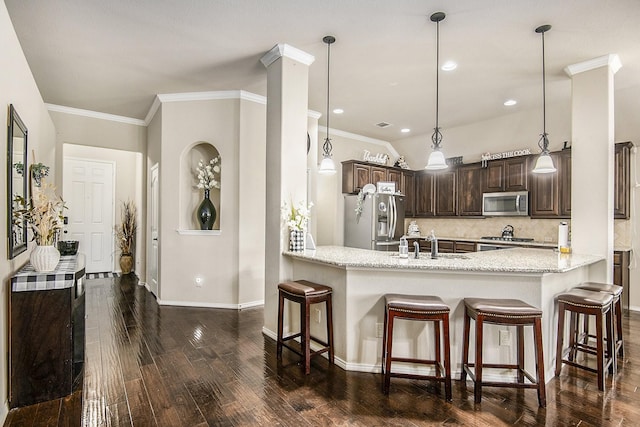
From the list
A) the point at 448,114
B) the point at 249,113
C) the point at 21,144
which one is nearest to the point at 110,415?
the point at 21,144

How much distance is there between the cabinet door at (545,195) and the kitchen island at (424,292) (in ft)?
8.09

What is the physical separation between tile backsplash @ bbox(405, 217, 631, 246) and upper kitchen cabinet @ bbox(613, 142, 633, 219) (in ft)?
0.85

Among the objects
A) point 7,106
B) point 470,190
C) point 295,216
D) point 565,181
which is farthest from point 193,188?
point 565,181

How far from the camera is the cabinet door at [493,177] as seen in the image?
18.1 feet

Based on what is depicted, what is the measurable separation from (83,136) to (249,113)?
2747 millimetres

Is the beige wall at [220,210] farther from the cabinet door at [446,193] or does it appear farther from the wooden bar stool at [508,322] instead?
the cabinet door at [446,193]

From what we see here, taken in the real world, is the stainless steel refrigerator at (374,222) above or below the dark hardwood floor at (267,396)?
above

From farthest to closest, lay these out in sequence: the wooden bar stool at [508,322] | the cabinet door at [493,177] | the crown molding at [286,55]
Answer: the cabinet door at [493,177]
the crown molding at [286,55]
the wooden bar stool at [508,322]

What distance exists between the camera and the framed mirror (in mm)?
2273

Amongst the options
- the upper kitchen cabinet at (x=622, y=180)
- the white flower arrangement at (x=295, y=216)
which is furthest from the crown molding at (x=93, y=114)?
the upper kitchen cabinet at (x=622, y=180)

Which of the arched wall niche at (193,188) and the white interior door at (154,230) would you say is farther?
the white interior door at (154,230)

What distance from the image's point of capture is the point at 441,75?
386cm

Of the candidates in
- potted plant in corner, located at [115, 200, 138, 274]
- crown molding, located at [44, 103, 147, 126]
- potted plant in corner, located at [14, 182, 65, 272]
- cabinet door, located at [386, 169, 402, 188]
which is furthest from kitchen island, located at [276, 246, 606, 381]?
potted plant in corner, located at [115, 200, 138, 274]

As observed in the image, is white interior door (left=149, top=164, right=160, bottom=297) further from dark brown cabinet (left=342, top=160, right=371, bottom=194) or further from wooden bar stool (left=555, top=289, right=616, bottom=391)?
wooden bar stool (left=555, top=289, right=616, bottom=391)
